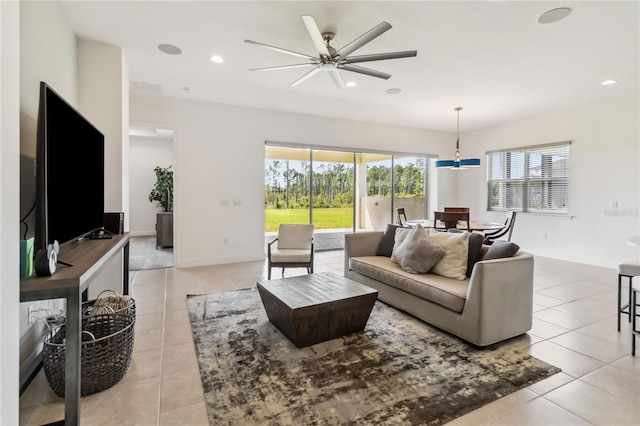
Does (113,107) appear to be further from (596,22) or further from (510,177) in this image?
(510,177)

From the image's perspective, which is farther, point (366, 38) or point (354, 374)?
point (366, 38)

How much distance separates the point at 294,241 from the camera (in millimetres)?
4773

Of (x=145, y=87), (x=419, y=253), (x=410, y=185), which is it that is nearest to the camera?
(x=419, y=253)

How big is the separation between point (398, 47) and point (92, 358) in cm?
383

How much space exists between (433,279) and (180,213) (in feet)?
13.9

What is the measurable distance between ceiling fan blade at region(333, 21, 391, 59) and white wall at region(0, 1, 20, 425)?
2.15 m

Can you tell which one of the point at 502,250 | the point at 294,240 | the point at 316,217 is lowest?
the point at 294,240

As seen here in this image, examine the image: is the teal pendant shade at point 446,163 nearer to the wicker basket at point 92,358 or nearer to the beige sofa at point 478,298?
the beige sofa at point 478,298

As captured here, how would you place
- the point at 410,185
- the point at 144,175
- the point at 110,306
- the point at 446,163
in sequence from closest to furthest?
the point at 110,306 → the point at 446,163 → the point at 410,185 → the point at 144,175

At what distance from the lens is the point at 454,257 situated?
3059mm

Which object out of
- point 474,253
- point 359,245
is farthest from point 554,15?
point 359,245

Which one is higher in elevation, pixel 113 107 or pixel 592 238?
pixel 113 107

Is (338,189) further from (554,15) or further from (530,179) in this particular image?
(554,15)

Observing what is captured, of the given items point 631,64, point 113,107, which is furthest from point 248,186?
point 631,64
